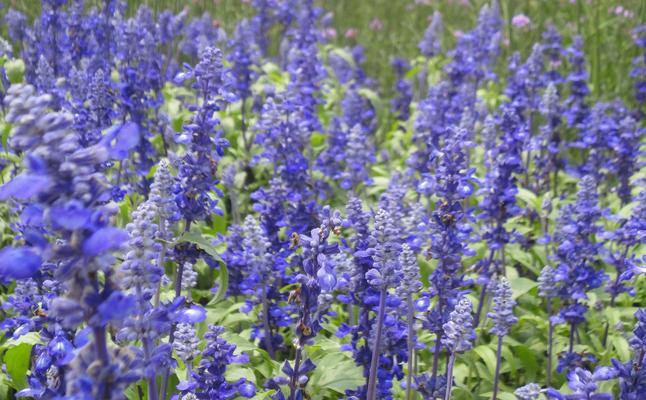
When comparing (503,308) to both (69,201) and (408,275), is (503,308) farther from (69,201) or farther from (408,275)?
(69,201)

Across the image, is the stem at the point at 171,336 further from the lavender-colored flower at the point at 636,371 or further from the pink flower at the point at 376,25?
the pink flower at the point at 376,25

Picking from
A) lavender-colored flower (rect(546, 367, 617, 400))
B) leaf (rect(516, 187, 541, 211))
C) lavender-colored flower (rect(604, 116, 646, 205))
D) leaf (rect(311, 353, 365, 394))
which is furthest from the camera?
lavender-colored flower (rect(604, 116, 646, 205))

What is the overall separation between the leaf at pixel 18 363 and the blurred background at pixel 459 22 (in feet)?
13.1

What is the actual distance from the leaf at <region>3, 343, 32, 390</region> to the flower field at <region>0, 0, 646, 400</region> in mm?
12

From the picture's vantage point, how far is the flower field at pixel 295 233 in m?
2.18

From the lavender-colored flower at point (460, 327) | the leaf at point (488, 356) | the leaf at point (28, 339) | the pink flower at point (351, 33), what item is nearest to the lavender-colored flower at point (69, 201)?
the lavender-colored flower at point (460, 327)

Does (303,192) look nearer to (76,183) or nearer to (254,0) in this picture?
(76,183)

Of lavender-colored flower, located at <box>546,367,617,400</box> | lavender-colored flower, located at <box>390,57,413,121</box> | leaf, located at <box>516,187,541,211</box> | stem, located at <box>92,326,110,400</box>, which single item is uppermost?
lavender-colored flower, located at <box>390,57,413,121</box>

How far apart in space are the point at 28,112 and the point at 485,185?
4.06 meters

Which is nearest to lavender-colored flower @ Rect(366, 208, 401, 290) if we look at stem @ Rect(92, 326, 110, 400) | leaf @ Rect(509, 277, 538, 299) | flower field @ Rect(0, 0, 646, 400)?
flower field @ Rect(0, 0, 646, 400)

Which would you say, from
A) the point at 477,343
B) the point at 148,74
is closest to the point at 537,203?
the point at 477,343

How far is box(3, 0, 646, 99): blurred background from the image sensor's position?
9.75 m

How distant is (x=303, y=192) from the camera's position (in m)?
5.66

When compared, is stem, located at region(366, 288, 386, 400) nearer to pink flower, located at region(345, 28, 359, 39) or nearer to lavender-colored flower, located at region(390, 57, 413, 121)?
lavender-colored flower, located at region(390, 57, 413, 121)
